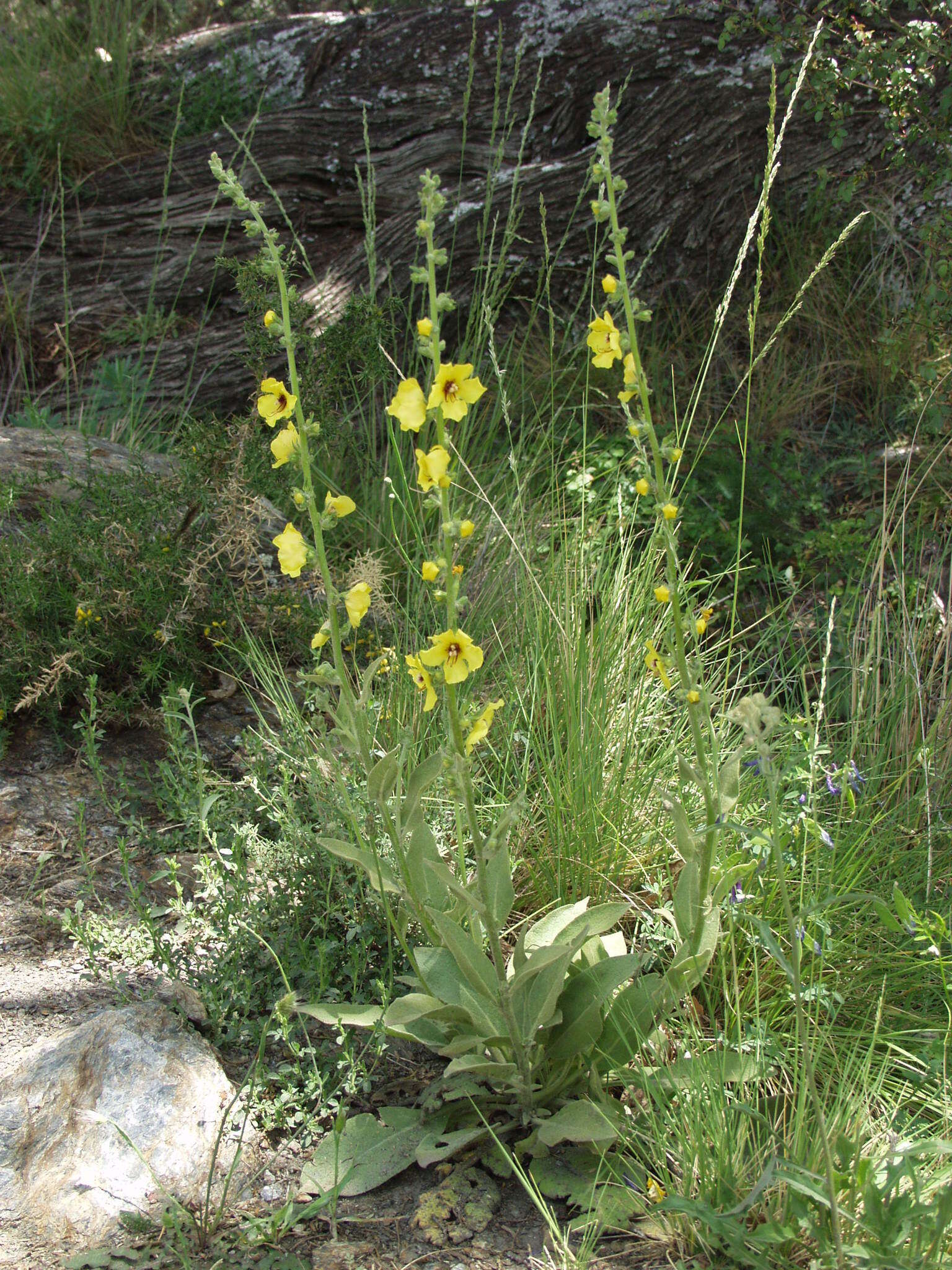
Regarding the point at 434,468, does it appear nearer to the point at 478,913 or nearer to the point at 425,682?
the point at 425,682

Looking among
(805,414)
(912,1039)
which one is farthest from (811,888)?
(805,414)

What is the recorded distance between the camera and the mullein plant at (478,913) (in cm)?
133

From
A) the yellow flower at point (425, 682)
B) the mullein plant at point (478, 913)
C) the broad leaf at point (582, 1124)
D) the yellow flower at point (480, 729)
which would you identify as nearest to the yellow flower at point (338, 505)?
the mullein plant at point (478, 913)

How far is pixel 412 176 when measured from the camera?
13.6 feet

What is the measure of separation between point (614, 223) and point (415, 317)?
2.81m

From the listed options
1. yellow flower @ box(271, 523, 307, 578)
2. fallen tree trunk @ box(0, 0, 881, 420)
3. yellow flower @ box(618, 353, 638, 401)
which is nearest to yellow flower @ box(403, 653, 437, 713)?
yellow flower @ box(271, 523, 307, 578)

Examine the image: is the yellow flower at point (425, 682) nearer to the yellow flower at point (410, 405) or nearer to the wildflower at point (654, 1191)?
the yellow flower at point (410, 405)

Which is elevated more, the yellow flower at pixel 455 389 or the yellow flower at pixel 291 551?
the yellow flower at pixel 455 389

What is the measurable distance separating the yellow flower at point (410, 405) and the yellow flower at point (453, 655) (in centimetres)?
27

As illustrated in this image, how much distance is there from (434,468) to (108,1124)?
117 centimetres

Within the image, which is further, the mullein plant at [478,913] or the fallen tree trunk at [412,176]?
the fallen tree trunk at [412,176]

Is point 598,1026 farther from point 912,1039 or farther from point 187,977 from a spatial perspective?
point 187,977

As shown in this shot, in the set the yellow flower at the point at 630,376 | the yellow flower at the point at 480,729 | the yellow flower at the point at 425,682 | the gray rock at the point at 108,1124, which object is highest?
the yellow flower at the point at 630,376

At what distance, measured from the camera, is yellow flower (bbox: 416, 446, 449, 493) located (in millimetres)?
1230
